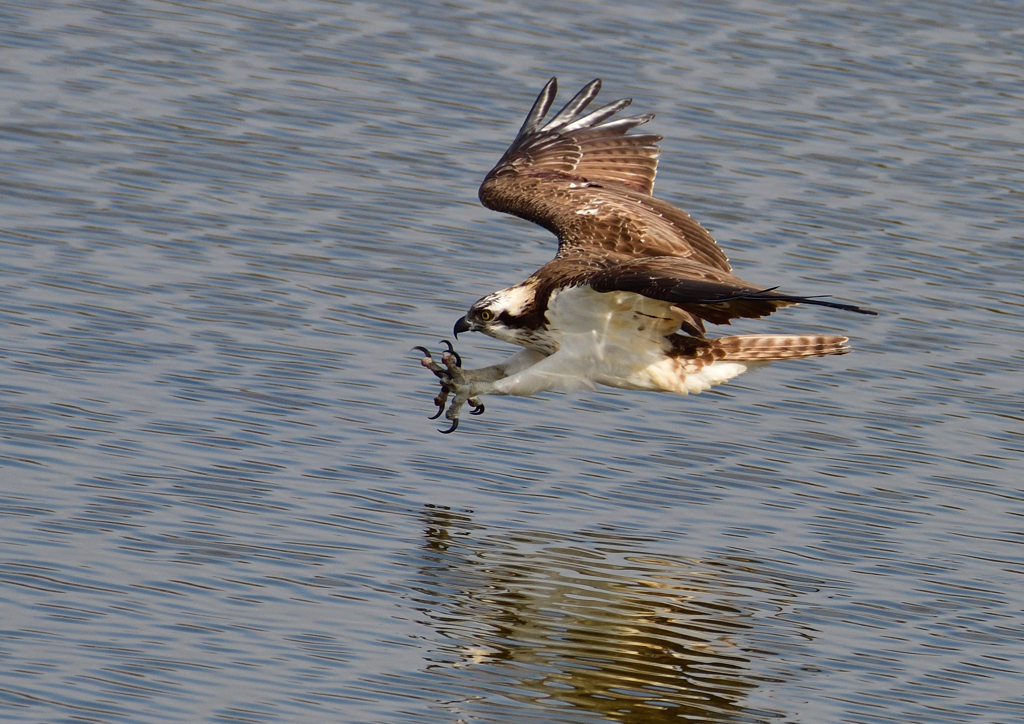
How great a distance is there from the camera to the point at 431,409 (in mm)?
12062

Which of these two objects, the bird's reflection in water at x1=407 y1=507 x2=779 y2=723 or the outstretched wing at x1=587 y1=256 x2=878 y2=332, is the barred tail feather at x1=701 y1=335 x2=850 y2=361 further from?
the bird's reflection in water at x1=407 y1=507 x2=779 y2=723

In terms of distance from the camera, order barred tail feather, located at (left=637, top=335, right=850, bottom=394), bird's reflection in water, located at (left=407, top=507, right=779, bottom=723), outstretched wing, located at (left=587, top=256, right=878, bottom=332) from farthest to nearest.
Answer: barred tail feather, located at (left=637, top=335, right=850, bottom=394) → outstretched wing, located at (left=587, top=256, right=878, bottom=332) → bird's reflection in water, located at (left=407, top=507, right=779, bottom=723)

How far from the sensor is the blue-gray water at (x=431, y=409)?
9.05m

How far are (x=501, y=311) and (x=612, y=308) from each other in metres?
0.60

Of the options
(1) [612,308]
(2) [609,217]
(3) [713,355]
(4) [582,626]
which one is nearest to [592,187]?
(2) [609,217]

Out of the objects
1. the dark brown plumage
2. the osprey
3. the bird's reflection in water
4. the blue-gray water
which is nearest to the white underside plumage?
the osprey

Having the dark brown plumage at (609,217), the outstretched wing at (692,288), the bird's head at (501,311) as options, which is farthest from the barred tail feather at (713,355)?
the bird's head at (501,311)

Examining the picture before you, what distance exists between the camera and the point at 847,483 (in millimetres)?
11586

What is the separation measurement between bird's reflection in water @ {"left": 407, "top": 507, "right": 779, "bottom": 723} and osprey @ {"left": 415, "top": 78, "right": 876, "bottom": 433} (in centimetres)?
95

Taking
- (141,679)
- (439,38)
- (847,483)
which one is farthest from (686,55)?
(141,679)

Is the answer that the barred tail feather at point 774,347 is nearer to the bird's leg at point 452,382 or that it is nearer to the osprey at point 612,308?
the osprey at point 612,308

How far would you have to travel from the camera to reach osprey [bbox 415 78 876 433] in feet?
33.1

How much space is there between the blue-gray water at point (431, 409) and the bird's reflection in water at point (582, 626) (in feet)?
0.08

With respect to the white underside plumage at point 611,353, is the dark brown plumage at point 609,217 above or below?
above
